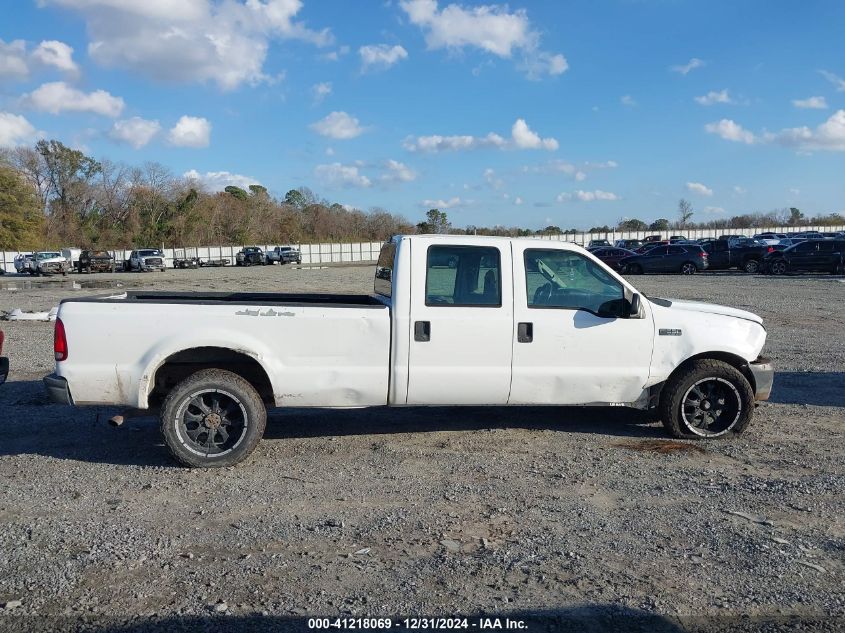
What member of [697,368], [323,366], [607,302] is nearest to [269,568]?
[323,366]

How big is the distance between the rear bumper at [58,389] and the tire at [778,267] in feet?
109

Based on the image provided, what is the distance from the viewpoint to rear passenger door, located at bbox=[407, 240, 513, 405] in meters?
6.09

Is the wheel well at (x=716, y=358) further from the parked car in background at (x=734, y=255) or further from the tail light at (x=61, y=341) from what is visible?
the parked car in background at (x=734, y=255)

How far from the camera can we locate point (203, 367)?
20.6 ft

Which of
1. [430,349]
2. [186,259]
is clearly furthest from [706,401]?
[186,259]

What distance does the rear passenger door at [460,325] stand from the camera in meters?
6.09

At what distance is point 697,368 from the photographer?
649cm

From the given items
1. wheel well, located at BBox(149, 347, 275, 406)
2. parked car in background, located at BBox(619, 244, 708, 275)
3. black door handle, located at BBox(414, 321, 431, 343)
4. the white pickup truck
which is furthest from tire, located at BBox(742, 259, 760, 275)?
wheel well, located at BBox(149, 347, 275, 406)

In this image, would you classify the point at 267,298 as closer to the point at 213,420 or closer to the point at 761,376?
the point at 213,420

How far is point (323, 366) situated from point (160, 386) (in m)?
1.50

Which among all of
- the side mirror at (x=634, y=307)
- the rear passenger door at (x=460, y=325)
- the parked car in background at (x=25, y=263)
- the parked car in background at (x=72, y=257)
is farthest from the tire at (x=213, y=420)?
the parked car in background at (x=25, y=263)

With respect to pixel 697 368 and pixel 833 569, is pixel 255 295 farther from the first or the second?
pixel 833 569

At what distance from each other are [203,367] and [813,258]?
3189cm

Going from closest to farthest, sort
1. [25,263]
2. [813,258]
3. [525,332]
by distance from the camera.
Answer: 1. [525,332]
2. [813,258]
3. [25,263]
